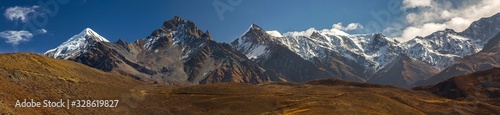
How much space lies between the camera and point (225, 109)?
11900 cm

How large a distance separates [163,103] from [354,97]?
52934mm

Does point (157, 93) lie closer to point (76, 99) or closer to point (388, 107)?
point (76, 99)

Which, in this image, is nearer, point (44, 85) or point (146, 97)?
point (44, 85)

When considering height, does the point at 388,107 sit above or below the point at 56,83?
below

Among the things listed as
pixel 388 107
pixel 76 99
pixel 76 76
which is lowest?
pixel 388 107

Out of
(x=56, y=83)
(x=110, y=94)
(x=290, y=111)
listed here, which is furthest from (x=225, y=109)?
(x=56, y=83)

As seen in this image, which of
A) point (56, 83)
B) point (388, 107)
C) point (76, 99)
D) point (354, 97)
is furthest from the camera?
point (354, 97)

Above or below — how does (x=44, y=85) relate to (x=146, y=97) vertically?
above

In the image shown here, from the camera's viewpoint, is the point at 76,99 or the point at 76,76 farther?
the point at 76,76

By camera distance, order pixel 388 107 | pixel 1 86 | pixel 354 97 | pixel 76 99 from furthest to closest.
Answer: pixel 354 97 → pixel 388 107 → pixel 76 99 → pixel 1 86

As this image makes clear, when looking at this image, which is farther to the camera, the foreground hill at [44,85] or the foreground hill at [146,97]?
the foreground hill at [146,97]

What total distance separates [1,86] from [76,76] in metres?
41.4

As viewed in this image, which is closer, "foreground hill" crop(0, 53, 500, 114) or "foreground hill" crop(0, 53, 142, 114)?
"foreground hill" crop(0, 53, 142, 114)

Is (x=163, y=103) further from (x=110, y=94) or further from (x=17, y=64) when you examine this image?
(x=17, y=64)
